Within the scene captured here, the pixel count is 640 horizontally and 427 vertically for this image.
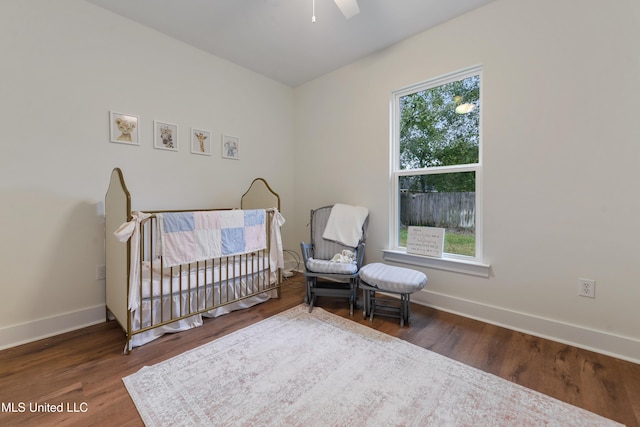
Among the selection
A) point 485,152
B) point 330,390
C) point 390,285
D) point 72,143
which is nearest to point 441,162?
point 485,152

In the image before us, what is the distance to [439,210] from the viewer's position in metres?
2.51

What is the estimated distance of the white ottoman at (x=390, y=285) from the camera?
2045 mm

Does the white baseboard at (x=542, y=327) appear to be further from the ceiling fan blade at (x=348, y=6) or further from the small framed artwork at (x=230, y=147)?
the small framed artwork at (x=230, y=147)

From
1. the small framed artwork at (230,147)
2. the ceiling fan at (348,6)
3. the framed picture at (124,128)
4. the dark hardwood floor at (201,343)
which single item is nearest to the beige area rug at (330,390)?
the dark hardwood floor at (201,343)

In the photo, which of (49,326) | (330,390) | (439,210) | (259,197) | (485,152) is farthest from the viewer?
(259,197)

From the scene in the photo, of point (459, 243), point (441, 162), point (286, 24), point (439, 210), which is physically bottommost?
point (459, 243)

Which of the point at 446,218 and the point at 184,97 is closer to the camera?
the point at 446,218

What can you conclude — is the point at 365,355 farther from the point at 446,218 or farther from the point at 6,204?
the point at 6,204

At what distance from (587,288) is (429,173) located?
1408 millimetres

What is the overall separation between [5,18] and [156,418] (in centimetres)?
274

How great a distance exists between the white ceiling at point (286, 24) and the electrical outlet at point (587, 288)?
7.32ft

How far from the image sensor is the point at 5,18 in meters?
1.80

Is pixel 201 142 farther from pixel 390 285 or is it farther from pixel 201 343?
pixel 390 285

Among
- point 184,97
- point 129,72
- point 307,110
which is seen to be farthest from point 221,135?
point 307,110
